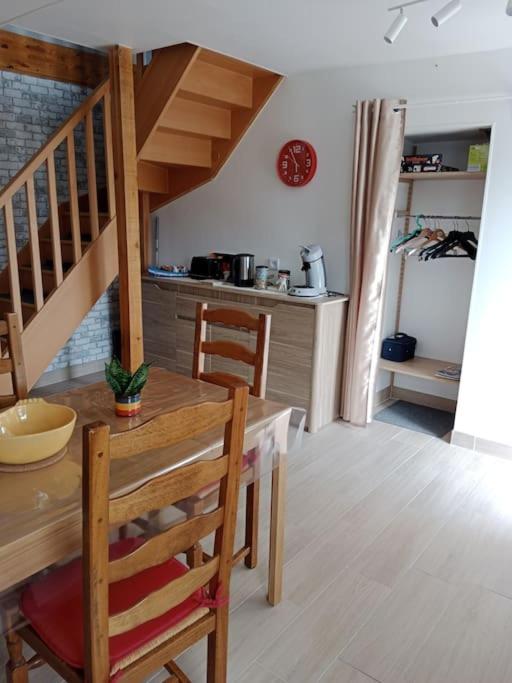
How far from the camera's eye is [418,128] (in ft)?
10.8

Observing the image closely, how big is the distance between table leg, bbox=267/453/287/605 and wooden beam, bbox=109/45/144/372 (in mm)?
1809

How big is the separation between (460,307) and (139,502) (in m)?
3.22

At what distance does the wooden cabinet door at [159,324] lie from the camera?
4383 millimetres

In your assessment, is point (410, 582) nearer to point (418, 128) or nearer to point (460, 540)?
point (460, 540)

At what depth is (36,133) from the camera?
13.3ft

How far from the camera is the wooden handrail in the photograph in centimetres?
286

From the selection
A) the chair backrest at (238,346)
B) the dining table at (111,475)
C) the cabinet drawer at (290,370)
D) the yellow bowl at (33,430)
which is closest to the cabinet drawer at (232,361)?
the cabinet drawer at (290,370)

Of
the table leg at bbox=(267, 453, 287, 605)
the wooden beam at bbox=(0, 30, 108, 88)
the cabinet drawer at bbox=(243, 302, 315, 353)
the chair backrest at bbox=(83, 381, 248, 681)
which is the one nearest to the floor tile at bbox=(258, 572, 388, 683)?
the table leg at bbox=(267, 453, 287, 605)

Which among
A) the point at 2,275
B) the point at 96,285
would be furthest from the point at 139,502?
the point at 2,275

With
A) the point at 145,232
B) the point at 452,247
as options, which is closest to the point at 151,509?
the point at 452,247

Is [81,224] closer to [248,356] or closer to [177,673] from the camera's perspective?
[248,356]

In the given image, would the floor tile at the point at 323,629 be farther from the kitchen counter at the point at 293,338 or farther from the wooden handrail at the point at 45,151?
the wooden handrail at the point at 45,151

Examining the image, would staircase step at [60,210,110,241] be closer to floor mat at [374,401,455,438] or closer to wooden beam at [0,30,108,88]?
wooden beam at [0,30,108,88]

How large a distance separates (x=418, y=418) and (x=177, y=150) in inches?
109
